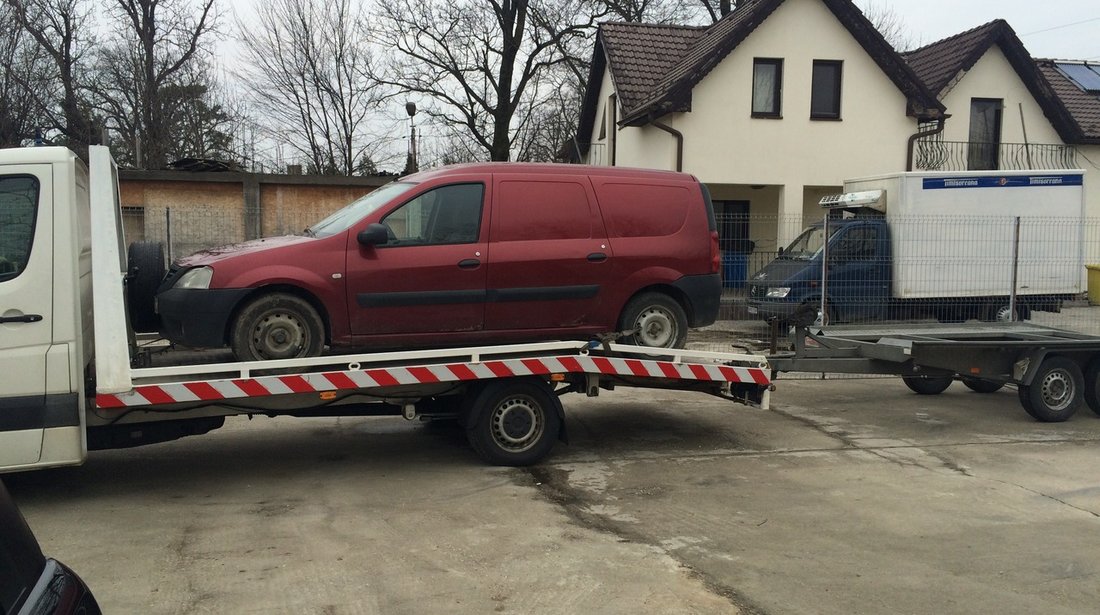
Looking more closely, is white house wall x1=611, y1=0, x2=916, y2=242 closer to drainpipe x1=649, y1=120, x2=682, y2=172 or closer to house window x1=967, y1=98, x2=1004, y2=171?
drainpipe x1=649, y1=120, x2=682, y2=172

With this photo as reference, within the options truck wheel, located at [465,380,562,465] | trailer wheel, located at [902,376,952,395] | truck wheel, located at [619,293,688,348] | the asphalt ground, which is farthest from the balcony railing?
truck wheel, located at [465,380,562,465]

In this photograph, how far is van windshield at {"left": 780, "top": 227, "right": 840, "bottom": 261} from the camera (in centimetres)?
1488

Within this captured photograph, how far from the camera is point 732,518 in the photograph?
19.8 feet

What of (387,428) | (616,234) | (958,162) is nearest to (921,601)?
(616,234)

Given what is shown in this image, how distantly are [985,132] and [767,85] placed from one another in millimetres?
6845

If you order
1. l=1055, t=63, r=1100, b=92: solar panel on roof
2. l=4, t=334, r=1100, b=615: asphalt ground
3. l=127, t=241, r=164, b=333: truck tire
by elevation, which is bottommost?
l=4, t=334, r=1100, b=615: asphalt ground

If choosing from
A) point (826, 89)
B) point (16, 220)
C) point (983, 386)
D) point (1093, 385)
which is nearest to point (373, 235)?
point (16, 220)

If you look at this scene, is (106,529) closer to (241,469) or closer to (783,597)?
(241,469)

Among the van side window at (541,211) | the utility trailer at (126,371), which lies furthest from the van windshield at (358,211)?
the utility trailer at (126,371)

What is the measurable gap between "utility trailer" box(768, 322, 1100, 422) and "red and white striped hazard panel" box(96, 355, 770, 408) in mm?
1177

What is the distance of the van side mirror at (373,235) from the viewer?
21.8ft

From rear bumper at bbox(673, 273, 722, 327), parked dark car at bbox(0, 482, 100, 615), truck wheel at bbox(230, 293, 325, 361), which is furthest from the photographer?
rear bumper at bbox(673, 273, 722, 327)

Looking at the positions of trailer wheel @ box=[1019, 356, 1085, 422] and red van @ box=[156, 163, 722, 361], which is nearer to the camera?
red van @ box=[156, 163, 722, 361]

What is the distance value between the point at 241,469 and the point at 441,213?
102 inches
